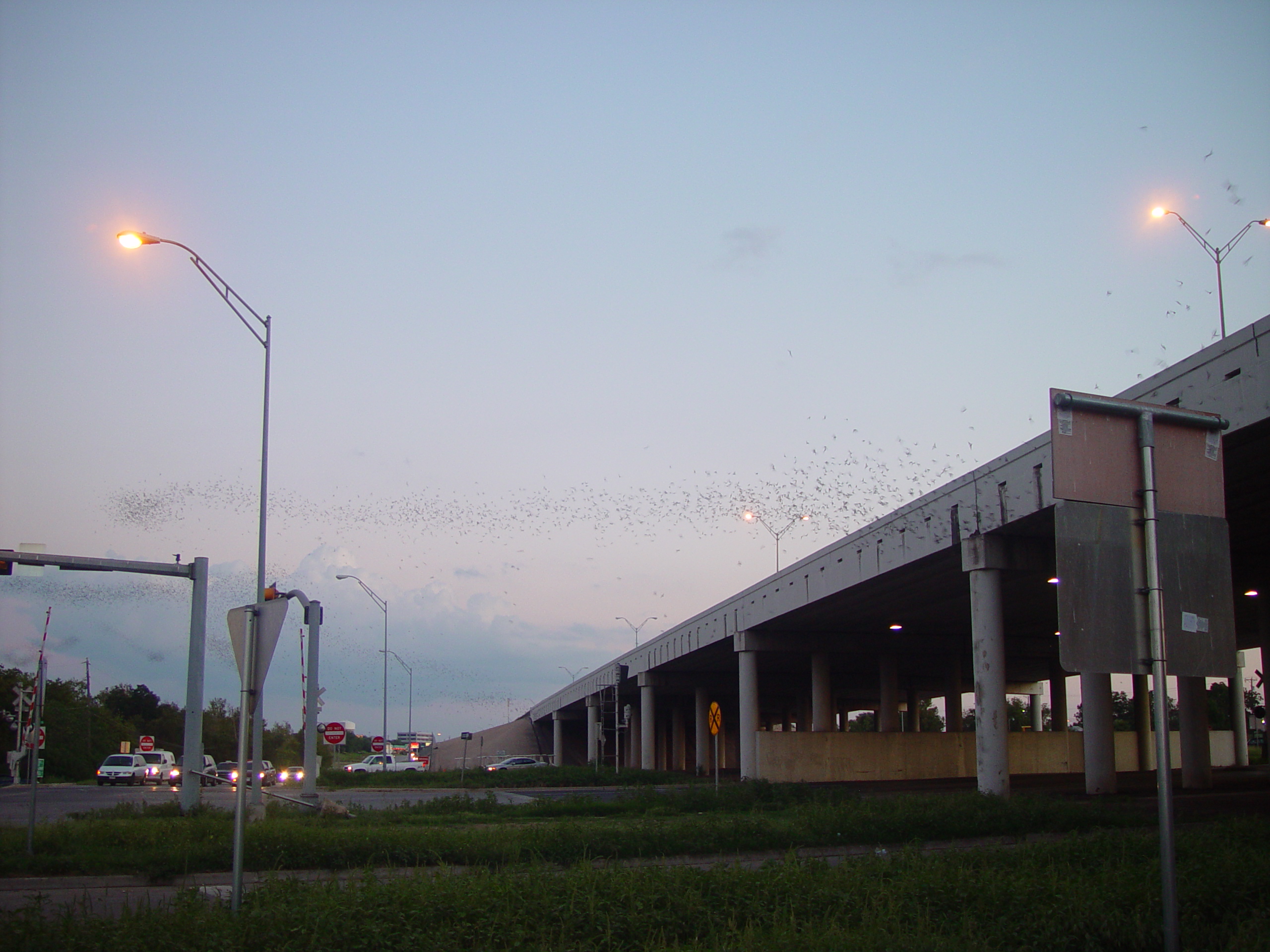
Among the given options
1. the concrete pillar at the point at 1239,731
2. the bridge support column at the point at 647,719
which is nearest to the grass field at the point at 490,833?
the bridge support column at the point at 647,719

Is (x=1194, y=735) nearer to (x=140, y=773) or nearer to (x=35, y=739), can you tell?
(x=35, y=739)

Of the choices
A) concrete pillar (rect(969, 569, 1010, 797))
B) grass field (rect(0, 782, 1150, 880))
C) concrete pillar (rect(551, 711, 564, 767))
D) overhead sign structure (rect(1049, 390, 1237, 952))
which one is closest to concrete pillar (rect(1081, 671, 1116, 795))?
concrete pillar (rect(969, 569, 1010, 797))

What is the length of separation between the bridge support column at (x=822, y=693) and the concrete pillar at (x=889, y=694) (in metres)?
3.72

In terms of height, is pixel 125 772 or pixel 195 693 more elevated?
pixel 195 693

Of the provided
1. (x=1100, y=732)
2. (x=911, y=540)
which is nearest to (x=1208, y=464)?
(x=911, y=540)

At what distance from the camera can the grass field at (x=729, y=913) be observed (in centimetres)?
784

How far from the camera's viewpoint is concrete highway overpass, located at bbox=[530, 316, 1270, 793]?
933 inches

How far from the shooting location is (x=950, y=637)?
52.2m

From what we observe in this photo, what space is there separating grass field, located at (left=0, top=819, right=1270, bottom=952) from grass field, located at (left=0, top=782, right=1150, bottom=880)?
3.21 metres

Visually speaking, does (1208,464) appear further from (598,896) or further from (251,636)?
(251,636)

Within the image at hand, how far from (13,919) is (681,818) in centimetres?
1548

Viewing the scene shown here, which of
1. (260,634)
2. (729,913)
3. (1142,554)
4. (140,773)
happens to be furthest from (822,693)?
(1142,554)

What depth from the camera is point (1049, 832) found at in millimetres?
20125

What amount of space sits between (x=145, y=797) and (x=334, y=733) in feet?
23.1
